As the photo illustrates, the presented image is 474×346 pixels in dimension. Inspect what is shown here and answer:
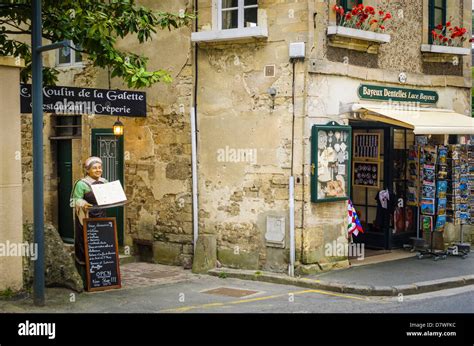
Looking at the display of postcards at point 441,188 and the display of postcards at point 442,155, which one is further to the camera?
the display of postcards at point 442,155

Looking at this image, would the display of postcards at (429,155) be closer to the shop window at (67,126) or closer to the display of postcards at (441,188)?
the display of postcards at (441,188)

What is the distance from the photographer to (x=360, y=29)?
41.4 ft

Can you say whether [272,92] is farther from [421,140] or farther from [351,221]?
[421,140]

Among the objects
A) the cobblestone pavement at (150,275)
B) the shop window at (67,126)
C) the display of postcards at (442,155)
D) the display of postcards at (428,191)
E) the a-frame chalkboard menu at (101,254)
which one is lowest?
the cobblestone pavement at (150,275)

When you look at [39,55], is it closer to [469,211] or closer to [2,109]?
[2,109]

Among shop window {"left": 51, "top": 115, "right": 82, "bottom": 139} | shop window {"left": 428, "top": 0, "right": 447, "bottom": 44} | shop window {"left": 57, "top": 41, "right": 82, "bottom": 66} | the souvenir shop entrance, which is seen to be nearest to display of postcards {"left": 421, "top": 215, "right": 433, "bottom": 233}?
the souvenir shop entrance

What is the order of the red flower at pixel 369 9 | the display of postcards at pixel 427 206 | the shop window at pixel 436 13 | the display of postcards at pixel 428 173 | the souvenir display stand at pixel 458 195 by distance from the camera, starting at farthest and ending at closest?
the shop window at pixel 436 13, the souvenir display stand at pixel 458 195, the display of postcards at pixel 428 173, the display of postcards at pixel 427 206, the red flower at pixel 369 9

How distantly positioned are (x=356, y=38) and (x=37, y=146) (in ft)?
19.6

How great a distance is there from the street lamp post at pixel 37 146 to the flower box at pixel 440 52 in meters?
7.93

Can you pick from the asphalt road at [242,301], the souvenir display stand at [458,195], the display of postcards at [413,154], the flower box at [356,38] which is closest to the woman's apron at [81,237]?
the asphalt road at [242,301]

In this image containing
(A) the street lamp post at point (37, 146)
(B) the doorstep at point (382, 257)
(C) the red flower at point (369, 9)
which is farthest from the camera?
(B) the doorstep at point (382, 257)

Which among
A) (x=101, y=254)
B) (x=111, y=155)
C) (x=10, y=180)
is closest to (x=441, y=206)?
(x=111, y=155)

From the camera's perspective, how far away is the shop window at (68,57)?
15296 millimetres

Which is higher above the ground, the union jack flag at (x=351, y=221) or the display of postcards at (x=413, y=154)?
the display of postcards at (x=413, y=154)
